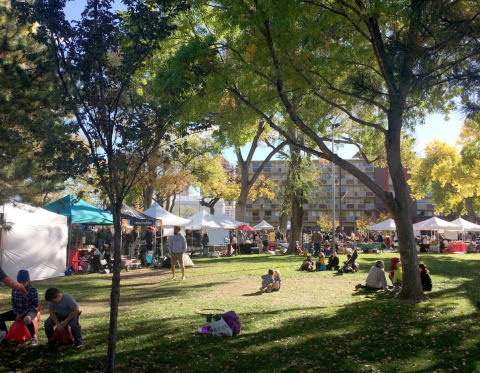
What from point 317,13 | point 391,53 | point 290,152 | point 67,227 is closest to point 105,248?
point 67,227

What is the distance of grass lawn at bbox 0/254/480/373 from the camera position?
5805 mm

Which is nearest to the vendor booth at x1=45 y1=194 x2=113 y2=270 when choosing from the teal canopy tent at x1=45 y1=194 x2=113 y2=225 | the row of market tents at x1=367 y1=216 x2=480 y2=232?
the teal canopy tent at x1=45 y1=194 x2=113 y2=225

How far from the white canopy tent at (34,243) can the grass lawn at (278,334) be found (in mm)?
1707

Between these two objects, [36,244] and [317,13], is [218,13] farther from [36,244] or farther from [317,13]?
[36,244]

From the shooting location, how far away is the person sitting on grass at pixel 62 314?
6.33 metres

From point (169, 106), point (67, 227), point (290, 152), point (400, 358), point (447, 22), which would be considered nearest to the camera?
point (169, 106)

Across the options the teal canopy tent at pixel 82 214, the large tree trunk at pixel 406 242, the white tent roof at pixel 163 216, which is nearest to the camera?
the large tree trunk at pixel 406 242

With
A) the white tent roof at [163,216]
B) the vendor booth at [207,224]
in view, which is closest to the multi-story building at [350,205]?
the vendor booth at [207,224]

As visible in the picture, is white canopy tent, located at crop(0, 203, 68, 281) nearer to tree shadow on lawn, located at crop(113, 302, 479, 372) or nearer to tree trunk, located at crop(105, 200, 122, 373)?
tree shadow on lawn, located at crop(113, 302, 479, 372)

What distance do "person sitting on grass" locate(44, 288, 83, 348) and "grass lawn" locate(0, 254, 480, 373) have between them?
0.23 m

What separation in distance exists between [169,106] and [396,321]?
5.49 m

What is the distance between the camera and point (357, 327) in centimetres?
767

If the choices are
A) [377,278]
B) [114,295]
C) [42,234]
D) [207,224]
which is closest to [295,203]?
[207,224]

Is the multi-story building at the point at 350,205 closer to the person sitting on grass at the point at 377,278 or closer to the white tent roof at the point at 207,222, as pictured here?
the white tent roof at the point at 207,222
